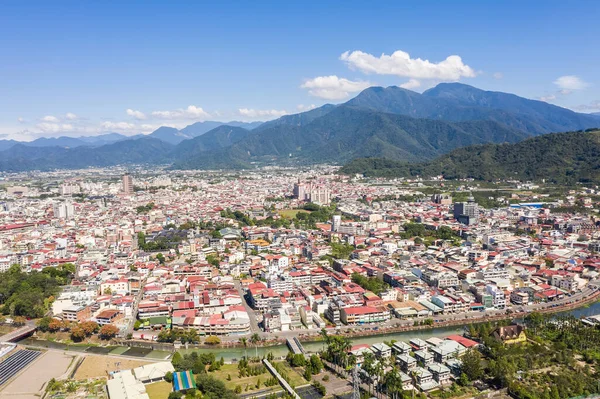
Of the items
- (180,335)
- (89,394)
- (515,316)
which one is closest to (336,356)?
(180,335)

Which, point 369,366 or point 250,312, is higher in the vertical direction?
point 369,366

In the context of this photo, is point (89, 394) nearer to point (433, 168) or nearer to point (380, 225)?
point (380, 225)

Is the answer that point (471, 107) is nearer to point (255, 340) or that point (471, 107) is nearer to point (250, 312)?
point (250, 312)

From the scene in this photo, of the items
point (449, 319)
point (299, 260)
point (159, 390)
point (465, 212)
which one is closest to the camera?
point (159, 390)

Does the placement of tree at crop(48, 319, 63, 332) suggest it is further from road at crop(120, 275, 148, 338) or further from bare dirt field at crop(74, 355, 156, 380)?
bare dirt field at crop(74, 355, 156, 380)

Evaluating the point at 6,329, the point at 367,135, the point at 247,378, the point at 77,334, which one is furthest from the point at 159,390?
the point at 367,135

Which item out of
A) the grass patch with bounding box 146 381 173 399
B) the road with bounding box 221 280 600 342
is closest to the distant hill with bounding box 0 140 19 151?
the road with bounding box 221 280 600 342

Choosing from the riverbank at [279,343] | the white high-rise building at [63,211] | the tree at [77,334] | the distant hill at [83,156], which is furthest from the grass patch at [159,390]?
the distant hill at [83,156]
